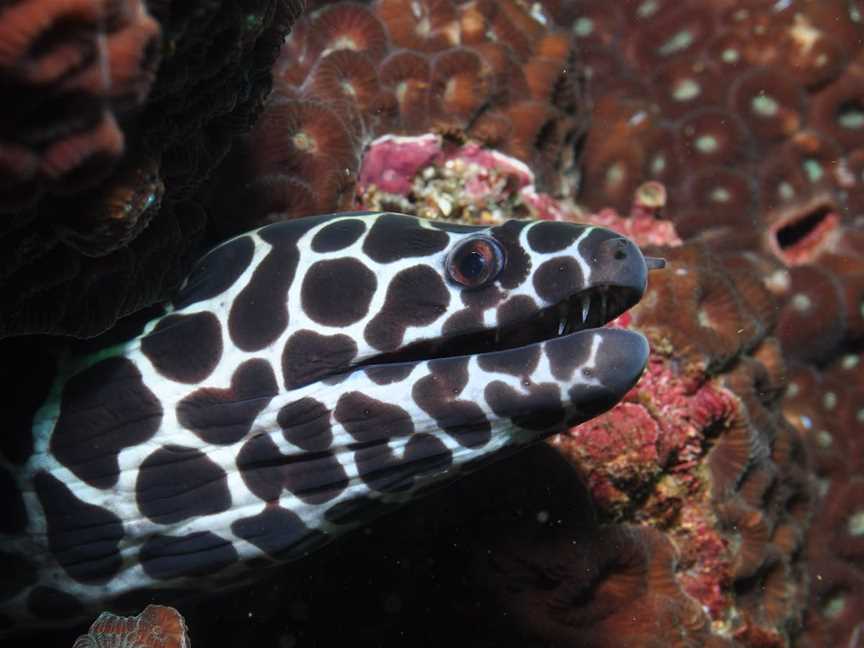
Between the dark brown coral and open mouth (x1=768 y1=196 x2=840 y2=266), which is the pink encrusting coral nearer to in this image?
open mouth (x1=768 y1=196 x2=840 y2=266)

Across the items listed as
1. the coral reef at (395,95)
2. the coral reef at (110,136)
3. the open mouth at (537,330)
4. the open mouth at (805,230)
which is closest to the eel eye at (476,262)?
the open mouth at (537,330)

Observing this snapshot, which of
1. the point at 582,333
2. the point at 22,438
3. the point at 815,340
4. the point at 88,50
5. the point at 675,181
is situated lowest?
the point at 815,340

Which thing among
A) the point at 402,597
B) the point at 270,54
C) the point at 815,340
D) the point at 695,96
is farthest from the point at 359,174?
the point at 815,340

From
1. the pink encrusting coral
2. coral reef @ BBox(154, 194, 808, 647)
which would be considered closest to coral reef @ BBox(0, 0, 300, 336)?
coral reef @ BBox(154, 194, 808, 647)

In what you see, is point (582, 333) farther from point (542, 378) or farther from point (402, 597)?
point (402, 597)

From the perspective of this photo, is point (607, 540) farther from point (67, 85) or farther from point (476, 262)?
point (67, 85)

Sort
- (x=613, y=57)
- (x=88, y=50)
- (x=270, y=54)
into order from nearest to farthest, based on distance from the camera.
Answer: (x=88, y=50), (x=270, y=54), (x=613, y=57)
